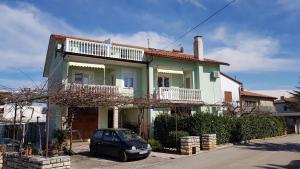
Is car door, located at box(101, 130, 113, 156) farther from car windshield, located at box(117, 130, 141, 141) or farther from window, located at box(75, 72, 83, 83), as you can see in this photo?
window, located at box(75, 72, 83, 83)

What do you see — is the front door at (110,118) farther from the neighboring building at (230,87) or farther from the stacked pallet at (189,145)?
the neighboring building at (230,87)

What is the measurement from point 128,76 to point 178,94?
4338 mm

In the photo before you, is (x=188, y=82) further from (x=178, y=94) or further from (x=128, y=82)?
(x=128, y=82)

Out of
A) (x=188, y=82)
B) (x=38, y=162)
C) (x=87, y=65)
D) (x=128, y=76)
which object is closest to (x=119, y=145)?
(x=38, y=162)

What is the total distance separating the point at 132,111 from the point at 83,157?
10.2 meters

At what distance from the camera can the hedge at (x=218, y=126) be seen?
2094cm

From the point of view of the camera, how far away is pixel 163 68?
2722 cm

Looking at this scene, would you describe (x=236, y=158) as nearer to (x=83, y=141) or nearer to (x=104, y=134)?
(x=104, y=134)

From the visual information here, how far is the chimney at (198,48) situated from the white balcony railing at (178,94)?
3.67 m

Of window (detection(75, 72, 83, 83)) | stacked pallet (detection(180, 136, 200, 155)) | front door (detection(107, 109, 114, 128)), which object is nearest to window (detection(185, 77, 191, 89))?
front door (detection(107, 109, 114, 128))

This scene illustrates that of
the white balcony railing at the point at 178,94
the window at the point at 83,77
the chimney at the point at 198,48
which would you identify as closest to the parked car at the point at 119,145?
the window at the point at 83,77

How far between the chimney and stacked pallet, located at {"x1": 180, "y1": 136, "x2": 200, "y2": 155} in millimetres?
13016

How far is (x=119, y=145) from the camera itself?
16.3 meters

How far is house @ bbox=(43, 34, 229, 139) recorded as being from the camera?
77.2ft
